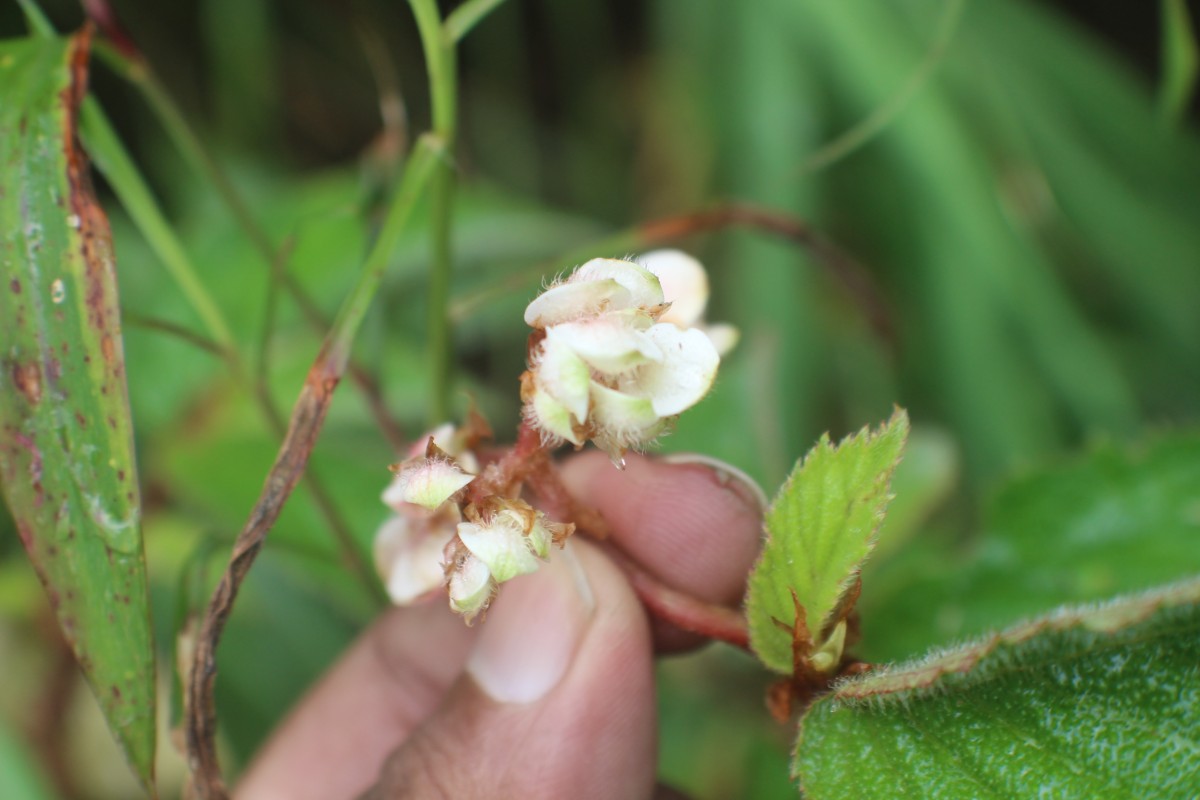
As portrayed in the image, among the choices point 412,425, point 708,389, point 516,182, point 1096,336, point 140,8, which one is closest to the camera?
point 708,389

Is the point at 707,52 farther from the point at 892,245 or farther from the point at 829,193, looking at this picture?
the point at 892,245

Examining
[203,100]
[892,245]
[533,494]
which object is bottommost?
[892,245]

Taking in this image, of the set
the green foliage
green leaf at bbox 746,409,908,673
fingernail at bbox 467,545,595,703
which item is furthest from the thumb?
the green foliage

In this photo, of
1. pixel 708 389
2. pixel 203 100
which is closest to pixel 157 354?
pixel 203 100

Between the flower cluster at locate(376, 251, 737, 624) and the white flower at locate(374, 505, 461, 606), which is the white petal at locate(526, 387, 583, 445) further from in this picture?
the white flower at locate(374, 505, 461, 606)

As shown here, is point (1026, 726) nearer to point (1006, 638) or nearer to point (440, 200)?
point (1006, 638)

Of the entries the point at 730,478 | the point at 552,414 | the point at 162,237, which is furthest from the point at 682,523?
the point at 162,237
